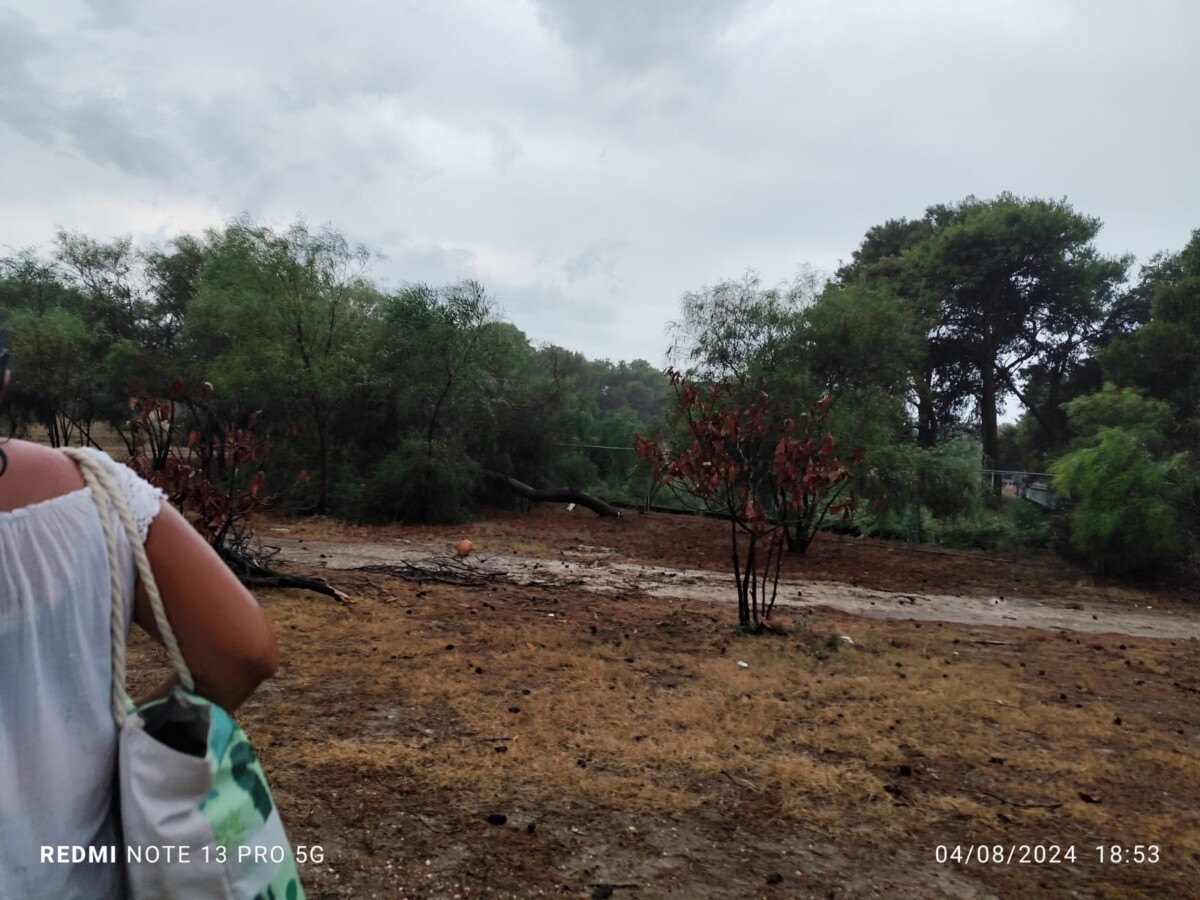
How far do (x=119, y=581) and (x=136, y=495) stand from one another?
103mm

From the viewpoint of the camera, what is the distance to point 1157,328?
14836mm

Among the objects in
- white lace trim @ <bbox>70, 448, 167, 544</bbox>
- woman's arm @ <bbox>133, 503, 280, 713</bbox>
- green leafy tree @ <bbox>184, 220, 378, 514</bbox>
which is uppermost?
green leafy tree @ <bbox>184, 220, 378, 514</bbox>

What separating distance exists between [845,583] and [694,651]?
4.43 m

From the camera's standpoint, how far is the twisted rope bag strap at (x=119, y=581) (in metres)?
0.84

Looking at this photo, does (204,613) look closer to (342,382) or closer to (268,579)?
(268,579)

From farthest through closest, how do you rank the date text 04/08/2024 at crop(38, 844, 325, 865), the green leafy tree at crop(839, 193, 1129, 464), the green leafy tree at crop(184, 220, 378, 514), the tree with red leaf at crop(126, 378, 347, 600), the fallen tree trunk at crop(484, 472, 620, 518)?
the green leafy tree at crop(839, 193, 1129, 464)
the fallen tree trunk at crop(484, 472, 620, 518)
the green leafy tree at crop(184, 220, 378, 514)
the tree with red leaf at crop(126, 378, 347, 600)
the date text 04/08/2024 at crop(38, 844, 325, 865)

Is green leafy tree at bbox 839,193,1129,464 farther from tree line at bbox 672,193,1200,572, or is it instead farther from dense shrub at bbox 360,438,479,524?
dense shrub at bbox 360,438,479,524

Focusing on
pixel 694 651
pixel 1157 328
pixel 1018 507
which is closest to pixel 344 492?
pixel 694 651

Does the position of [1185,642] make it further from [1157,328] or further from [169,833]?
[1157,328]

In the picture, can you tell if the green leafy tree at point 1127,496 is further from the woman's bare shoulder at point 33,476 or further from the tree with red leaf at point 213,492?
the woman's bare shoulder at point 33,476

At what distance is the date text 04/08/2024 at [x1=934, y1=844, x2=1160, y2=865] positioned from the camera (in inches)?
93.8

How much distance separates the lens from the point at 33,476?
832 millimetres

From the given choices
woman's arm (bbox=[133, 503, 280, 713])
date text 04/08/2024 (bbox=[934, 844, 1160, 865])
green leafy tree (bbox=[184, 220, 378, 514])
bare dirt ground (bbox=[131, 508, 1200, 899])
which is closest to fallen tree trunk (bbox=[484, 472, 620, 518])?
green leafy tree (bbox=[184, 220, 378, 514])

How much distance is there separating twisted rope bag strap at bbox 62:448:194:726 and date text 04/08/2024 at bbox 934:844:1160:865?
2.44 metres
